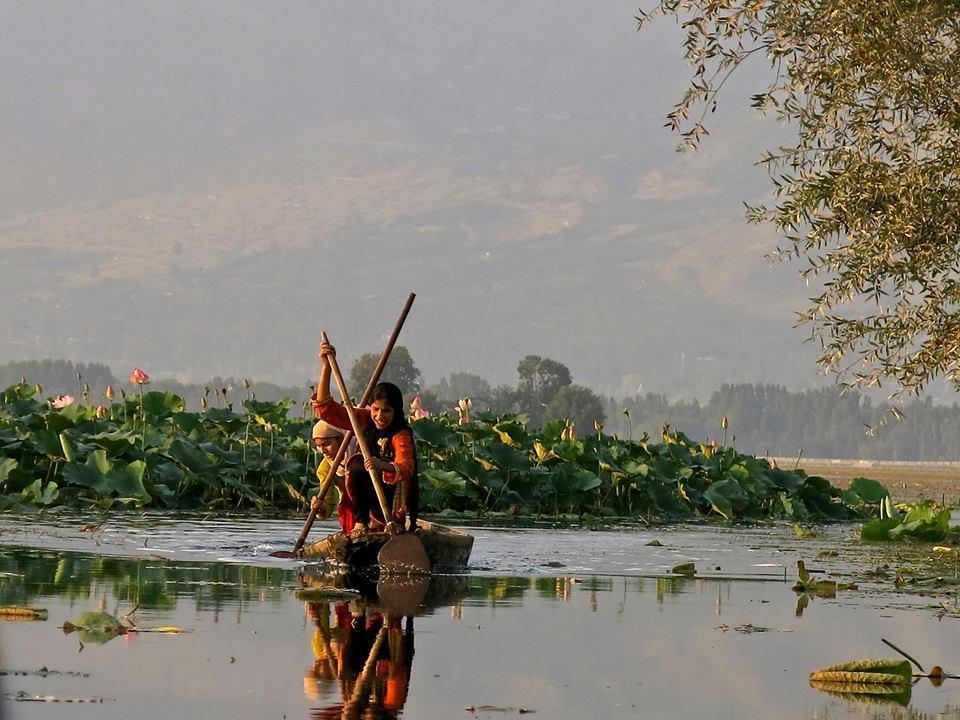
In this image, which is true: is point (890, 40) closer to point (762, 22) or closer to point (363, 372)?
point (762, 22)

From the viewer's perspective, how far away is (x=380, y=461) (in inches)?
538

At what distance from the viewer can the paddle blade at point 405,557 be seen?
13.5 meters

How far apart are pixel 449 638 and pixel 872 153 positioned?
14040 mm

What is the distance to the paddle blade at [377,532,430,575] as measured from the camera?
44.2 feet

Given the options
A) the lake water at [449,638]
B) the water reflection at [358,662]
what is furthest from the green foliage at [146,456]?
the water reflection at [358,662]

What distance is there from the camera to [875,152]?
2216 cm

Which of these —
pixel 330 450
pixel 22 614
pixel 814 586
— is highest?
pixel 330 450

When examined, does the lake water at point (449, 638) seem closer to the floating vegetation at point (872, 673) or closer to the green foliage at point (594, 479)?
the floating vegetation at point (872, 673)

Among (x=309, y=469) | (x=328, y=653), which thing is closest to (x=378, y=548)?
(x=328, y=653)

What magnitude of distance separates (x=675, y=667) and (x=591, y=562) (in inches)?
272

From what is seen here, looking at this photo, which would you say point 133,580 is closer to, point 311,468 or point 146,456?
point 146,456

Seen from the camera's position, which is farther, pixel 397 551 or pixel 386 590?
pixel 397 551

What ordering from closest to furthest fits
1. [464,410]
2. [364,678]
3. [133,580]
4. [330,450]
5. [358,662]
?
[364,678], [358,662], [133,580], [330,450], [464,410]

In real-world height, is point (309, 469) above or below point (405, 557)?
above
